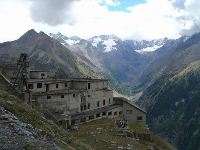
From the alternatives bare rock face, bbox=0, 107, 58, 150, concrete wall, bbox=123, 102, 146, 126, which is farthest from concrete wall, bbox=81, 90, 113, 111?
bare rock face, bbox=0, 107, 58, 150

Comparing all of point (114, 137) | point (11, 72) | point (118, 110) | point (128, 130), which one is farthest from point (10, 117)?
point (118, 110)

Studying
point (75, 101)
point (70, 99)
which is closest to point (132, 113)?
point (75, 101)

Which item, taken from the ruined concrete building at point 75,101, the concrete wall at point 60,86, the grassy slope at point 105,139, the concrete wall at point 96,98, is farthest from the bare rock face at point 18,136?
the concrete wall at point 96,98

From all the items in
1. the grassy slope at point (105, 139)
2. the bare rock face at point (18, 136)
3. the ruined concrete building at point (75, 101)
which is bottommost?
the grassy slope at point (105, 139)

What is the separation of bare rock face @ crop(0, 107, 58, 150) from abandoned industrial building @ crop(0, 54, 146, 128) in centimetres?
3688

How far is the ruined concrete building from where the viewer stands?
94.1 m

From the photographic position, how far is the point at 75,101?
103m

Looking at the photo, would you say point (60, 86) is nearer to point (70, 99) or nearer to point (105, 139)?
point (70, 99)

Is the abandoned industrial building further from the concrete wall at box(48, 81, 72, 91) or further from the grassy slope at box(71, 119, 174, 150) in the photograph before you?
the grassy slope at box(71, 119, 174, 150)

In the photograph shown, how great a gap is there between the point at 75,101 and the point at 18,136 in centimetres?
6761

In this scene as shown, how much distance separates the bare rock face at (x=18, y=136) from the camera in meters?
34.1

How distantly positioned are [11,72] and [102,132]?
110 ft

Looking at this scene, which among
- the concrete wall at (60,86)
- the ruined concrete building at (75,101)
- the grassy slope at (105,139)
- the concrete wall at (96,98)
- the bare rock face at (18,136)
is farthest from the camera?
the concrete wall at (96,98)

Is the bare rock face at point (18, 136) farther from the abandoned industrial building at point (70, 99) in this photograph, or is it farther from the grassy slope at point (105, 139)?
the abandoned industrial building at point (70, 99)
